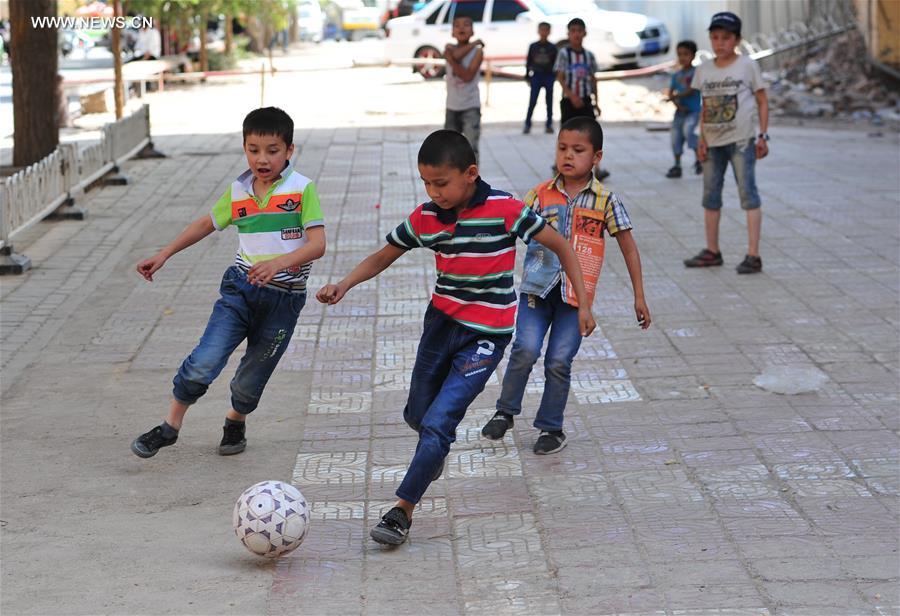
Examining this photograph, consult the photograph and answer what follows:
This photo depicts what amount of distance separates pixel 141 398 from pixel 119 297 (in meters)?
2.33

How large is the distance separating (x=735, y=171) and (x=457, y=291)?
195 inches

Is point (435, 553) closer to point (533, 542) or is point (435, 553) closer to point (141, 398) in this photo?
point (533, 542)

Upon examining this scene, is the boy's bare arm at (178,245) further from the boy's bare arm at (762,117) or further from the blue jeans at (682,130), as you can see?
the blue jeans at (682,130)

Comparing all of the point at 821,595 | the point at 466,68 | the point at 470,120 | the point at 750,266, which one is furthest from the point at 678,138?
the point at 821,595

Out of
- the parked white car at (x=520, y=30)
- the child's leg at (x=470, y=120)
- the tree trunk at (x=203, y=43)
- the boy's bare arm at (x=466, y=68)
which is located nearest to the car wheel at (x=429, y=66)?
the parked white car at (x=520, y=30)

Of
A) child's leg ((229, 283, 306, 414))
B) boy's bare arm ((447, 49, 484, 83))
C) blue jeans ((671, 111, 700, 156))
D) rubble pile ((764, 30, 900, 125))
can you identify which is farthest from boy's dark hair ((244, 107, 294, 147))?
rubble pile ((764, 30, 900, 125))

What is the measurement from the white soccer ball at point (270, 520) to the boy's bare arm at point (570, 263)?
4.08 feet

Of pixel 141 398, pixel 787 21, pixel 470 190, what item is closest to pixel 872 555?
pixel 470 190

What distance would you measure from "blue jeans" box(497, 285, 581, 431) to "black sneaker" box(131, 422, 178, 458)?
1.53 m

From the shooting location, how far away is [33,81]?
1340 centimetres

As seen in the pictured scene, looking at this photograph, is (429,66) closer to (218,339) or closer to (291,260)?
(218,339)

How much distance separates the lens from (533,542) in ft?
14.7

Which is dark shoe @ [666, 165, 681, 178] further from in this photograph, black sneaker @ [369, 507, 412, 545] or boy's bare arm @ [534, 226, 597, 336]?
black sneaker @ [369, 507, 412, 545]

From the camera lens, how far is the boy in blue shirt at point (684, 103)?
1394 cm
